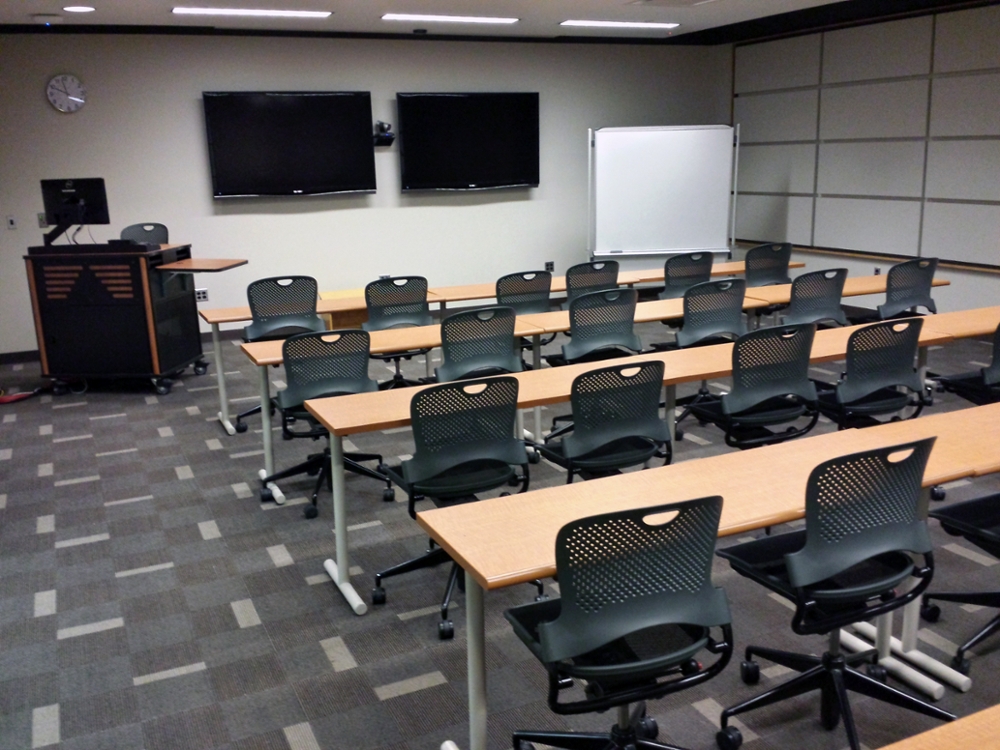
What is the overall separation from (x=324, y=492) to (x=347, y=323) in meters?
3.36

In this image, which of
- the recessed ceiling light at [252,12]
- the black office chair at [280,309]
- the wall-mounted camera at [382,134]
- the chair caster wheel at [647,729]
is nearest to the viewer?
the chair caster wheel at [647,729]

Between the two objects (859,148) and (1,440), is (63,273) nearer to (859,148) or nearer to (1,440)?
(1,440)

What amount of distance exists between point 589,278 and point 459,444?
3.28m

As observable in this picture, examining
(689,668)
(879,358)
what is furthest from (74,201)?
(689,668)

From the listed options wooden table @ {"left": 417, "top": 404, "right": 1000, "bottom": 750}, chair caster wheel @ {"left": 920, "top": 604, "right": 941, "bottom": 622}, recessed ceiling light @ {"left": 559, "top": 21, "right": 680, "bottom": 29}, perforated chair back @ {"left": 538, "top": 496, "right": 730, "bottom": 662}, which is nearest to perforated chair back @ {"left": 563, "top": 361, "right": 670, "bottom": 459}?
wooden table @ {"left": 417, "top": 404, "right": 1000, "bottom": 750}

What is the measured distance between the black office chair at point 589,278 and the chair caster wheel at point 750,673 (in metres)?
3.67

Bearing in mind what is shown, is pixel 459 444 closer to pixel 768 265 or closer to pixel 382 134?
pixel 768 265

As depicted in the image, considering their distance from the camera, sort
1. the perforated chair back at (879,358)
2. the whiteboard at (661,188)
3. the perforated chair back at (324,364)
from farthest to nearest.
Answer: the whiteboard at (661,188) → the perforated chair back at (324,364) → the perforated chair back at (879,358)

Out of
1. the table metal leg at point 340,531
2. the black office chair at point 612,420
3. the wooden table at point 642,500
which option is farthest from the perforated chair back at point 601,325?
the wooden table at point 642,500

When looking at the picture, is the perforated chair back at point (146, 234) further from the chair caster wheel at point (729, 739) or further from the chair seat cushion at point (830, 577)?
the chair caster wheel at point (729, 739)

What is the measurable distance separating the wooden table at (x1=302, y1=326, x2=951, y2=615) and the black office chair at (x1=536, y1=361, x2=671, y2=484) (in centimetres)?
17

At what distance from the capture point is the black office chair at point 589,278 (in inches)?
247

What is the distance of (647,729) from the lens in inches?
98.9

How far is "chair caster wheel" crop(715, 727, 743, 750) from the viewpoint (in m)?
2.54
